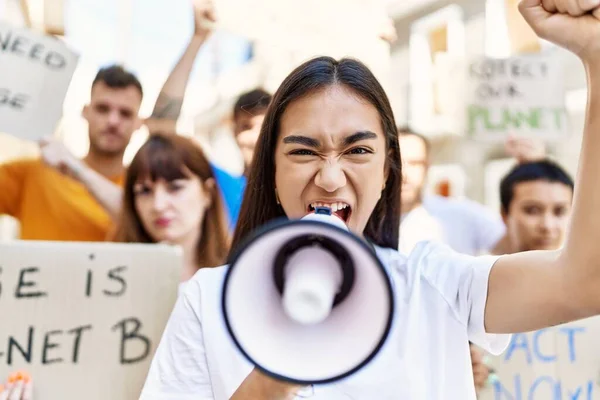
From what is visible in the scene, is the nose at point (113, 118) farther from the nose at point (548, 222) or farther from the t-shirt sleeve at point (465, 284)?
the nose at point (548, 222)

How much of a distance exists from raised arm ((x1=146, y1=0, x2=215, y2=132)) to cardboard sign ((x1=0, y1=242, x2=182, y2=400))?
2.53 feet

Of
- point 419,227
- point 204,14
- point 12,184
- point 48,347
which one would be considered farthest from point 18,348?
point 419,227

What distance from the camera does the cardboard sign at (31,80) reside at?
176 cm

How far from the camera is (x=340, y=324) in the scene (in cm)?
74

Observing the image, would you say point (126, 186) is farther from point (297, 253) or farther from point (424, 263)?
point (297, 253)

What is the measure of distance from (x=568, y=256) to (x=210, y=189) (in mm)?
1305

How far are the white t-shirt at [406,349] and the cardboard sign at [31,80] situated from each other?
106 centimetres

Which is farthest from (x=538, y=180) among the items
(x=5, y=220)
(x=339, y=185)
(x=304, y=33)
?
(x=5, y=220)

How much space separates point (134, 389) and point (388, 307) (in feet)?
2.79

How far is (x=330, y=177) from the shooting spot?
37.0 inches

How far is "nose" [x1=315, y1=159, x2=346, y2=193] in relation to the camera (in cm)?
94

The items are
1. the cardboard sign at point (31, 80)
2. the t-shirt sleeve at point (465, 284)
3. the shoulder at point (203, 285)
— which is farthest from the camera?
the cardboard sign at point (31, 80)

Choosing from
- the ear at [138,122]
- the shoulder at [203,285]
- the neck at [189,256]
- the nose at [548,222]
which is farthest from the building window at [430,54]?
the shoulder at [203,285]

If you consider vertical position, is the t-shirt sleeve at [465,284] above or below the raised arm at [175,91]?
below
